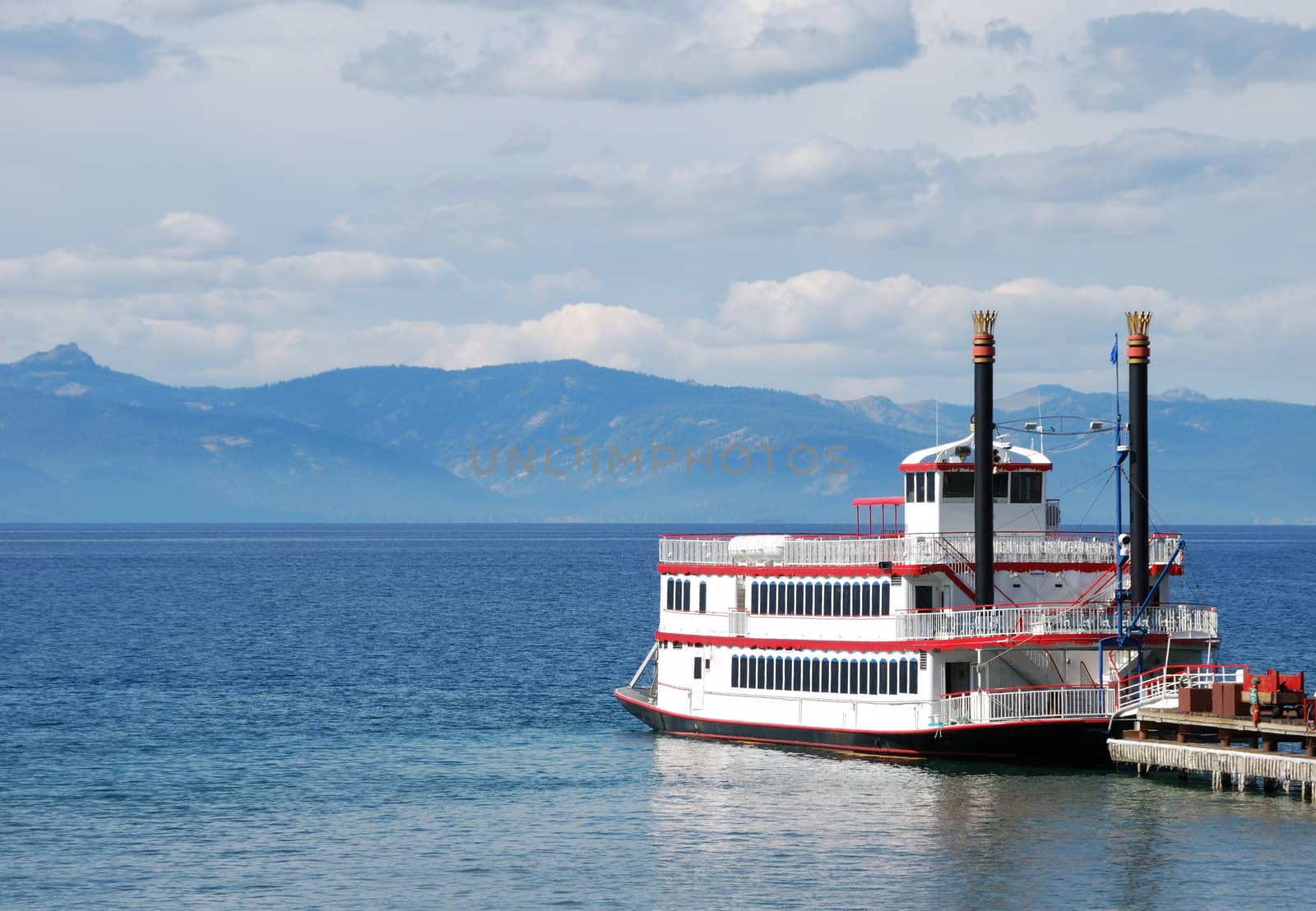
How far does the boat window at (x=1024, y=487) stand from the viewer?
6131cm

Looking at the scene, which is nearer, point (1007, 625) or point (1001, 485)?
point (1007, 625)

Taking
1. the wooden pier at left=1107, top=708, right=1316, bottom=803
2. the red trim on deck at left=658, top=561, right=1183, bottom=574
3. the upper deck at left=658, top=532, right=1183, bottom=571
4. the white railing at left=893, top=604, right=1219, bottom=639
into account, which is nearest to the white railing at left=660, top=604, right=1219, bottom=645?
the white railing at left=893, top=604, right=1219, bottom=639

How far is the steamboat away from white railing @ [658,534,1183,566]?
0.06 m

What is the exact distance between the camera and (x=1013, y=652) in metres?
57.0

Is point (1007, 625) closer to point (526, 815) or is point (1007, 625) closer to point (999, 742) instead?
point (999, 742)

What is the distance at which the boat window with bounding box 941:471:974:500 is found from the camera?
6066 cm

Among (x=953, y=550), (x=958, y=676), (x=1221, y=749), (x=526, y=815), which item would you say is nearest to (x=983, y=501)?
(x=953, y=550)

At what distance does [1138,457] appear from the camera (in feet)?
196

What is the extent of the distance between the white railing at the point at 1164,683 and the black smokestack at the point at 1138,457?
8.46 ft

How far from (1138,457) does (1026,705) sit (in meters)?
9.30

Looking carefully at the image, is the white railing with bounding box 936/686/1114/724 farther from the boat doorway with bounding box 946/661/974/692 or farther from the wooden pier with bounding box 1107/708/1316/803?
the wooden pier with bounding box 1107/708/1316/803

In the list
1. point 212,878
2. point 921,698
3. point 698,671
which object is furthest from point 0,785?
point 921,698

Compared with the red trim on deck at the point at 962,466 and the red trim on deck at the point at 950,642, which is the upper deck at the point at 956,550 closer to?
the red trim on deck at the point at 950,642

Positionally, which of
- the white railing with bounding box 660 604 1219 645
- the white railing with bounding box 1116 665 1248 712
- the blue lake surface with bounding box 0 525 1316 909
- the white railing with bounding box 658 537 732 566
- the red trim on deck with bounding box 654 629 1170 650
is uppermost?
the white railing with bounding box 658 537 732 566
